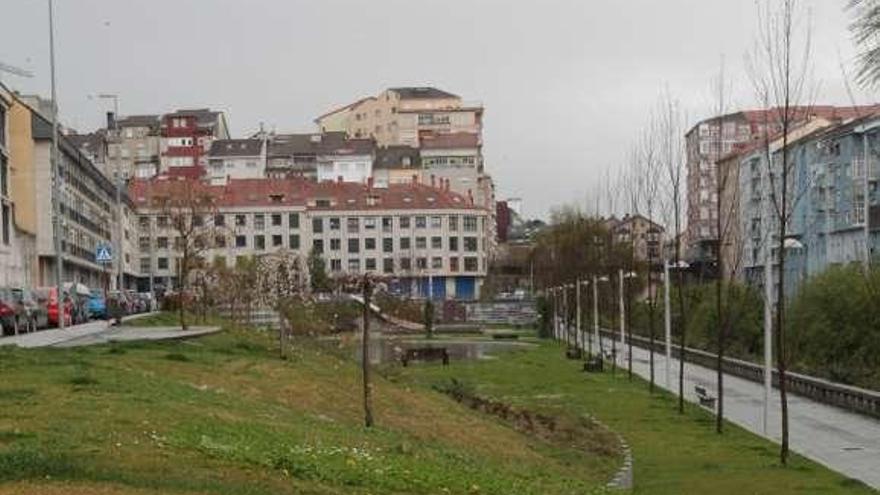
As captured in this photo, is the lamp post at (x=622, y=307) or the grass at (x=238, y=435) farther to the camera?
the lamp post at (x=622, y=307)

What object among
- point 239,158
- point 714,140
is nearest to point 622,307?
point 714,140

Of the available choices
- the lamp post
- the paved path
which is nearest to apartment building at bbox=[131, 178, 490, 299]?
the lamp post

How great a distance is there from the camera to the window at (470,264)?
121375 millimetres

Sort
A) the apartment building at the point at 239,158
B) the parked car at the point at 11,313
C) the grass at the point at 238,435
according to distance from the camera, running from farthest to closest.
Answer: the apartment building at the point at 239,158 → the parked car at the point at 11,313 → the grass at the point at 238,435

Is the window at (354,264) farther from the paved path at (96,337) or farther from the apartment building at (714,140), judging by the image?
the paved path at (96,337)

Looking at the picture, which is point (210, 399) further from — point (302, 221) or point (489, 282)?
point (489, 282)

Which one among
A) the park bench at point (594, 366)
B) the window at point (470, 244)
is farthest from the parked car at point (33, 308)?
the window at point (470, 244)

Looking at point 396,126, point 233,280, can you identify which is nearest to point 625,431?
point 233,280

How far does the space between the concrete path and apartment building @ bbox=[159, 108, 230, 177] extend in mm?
115407

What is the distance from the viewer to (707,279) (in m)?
64.2

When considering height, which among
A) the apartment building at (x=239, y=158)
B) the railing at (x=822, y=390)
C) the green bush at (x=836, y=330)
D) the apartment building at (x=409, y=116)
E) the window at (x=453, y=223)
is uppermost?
the apartment building at (x=409, y=116)

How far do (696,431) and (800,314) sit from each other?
54.8ft

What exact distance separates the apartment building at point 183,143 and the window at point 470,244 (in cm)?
4009

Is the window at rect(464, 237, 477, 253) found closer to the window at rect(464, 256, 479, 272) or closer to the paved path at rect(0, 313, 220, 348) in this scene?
the window at rect(464, 256, 479, 272)
